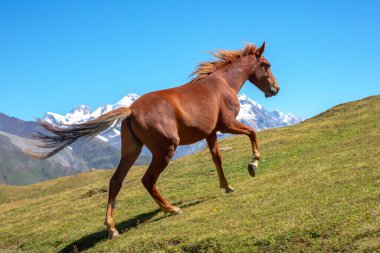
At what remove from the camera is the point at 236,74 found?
54.3 ft

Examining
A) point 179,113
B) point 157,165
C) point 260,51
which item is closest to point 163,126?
point 179,113

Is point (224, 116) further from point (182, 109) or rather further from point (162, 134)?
point (162, 134)

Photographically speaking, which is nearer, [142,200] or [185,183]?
[142,200]

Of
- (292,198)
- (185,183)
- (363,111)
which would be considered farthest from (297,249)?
(363,111)

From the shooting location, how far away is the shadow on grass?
13.7 m

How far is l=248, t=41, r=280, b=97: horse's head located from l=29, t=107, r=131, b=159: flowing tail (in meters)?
6.46

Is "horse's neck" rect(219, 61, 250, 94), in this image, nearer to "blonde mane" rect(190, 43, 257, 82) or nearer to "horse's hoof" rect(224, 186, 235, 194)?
"blonde mane" rect(190, 43, 257, 82)

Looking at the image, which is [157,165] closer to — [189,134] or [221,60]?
[189,134]

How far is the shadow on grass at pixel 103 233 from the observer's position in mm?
13695

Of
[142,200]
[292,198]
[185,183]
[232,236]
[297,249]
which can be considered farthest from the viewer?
[185,183]

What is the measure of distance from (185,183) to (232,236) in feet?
38.2

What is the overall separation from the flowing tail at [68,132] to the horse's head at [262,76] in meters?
6.46

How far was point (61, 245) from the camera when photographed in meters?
14.8

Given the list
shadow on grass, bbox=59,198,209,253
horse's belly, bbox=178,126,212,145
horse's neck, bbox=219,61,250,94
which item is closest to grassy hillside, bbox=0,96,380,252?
shadow on grass, bbox=59,198,209,253
